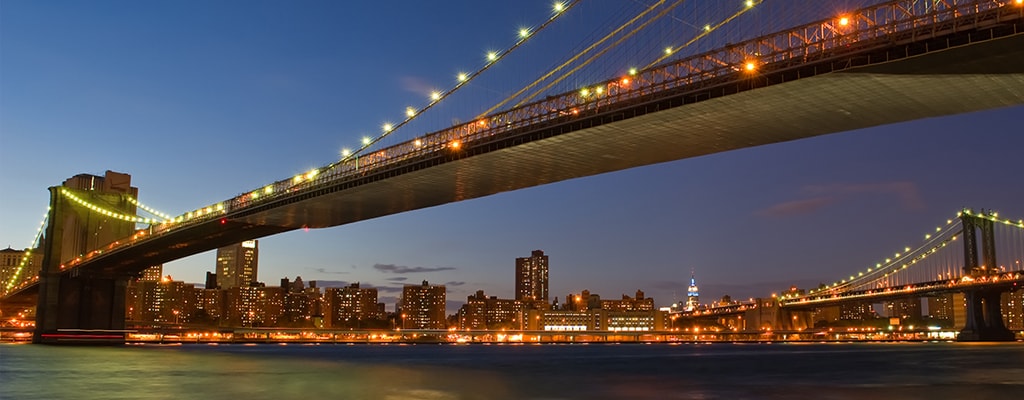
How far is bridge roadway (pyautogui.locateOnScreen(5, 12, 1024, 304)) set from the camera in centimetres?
3025

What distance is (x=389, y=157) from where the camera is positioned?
2089 inches

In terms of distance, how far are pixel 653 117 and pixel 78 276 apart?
1994 inches

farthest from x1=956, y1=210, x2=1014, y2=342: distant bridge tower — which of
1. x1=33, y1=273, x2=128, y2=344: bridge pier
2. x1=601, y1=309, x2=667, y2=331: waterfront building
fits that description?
x1=33, y1=273, x2=128, y2=344: bridge pier

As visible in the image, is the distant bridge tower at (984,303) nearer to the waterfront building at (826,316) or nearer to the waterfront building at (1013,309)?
the waterfront building at (1013,309)

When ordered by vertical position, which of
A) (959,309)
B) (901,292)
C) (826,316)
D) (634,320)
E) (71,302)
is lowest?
(634,320)

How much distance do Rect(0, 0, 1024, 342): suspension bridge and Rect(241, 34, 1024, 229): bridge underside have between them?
0.26 ft

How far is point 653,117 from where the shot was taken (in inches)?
1478

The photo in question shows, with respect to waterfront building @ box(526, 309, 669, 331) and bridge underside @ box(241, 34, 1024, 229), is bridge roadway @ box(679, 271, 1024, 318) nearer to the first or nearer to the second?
waterfront building @ box(526, 309, 669, 331)

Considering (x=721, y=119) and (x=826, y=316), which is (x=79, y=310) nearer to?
(x=721, y=119)

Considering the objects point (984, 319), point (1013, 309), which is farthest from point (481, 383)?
point (1013, 309)

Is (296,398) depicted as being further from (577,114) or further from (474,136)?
(474,136)

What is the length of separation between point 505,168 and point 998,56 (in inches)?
961

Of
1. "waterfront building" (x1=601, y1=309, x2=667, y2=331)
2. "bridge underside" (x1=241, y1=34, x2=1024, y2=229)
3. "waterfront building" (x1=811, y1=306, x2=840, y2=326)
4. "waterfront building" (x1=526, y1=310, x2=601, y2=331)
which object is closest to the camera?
"bridge underside" (x1=241, y1=34, x2=1024, y2=229)

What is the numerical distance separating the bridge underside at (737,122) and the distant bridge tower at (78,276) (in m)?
25.8
